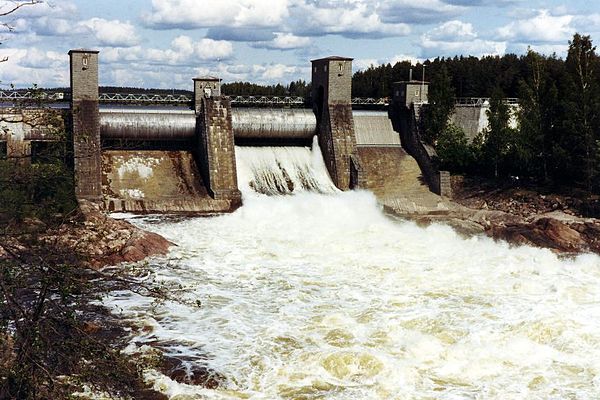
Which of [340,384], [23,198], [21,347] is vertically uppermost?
[23,198]

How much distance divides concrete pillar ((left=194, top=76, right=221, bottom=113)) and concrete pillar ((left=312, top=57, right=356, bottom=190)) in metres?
5.92

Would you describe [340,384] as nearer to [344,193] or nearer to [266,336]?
[266,336]

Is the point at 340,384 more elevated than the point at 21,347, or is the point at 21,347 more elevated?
the point at 21,347

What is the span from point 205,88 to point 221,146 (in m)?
4.14

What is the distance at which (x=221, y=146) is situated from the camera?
3472 centimetres

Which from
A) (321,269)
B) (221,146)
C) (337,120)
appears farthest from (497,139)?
(321,269)

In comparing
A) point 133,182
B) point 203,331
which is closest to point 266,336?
point 203,331

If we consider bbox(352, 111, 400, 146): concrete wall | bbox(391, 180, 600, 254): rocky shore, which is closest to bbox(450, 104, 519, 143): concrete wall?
bbox(352, 111, 400, 146): concrete wall

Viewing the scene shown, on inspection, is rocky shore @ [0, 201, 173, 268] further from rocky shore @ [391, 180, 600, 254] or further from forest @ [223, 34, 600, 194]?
forest @ [223, 34, 600, 194]

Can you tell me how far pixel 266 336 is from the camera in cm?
1762

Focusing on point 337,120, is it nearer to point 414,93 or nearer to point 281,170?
point 281,170

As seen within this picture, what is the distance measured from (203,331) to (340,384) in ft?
14.7

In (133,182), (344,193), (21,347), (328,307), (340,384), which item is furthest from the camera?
(344,193)

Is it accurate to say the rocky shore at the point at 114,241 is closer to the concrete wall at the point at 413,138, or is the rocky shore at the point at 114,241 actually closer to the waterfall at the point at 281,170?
the waterfall at the point at 281,170
